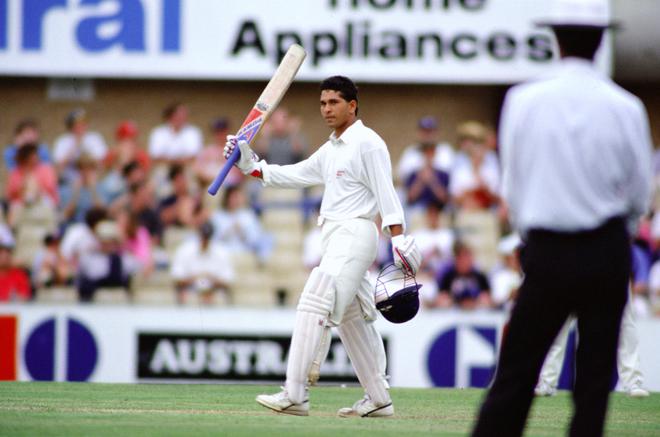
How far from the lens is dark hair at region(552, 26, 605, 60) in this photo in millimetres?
4926

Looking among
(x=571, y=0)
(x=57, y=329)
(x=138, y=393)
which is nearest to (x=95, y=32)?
(x=57, y=329)

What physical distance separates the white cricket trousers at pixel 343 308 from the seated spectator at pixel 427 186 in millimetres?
7146

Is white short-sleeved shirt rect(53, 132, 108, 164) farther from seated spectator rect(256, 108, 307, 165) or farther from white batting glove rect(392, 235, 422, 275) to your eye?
white batting glove rect(392, 235, 422, 275)

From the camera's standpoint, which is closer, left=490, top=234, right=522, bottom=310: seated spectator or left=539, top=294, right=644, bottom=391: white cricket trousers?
left=539, top=294, right=644, bottom=391: white cricket trousers

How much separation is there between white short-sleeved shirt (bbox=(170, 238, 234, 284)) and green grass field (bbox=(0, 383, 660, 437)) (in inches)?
133

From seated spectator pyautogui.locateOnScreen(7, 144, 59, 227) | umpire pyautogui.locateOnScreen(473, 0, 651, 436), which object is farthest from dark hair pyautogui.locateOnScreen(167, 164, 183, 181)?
umpire pyautogui.locateOnScreen(473, 0, 651, 436)

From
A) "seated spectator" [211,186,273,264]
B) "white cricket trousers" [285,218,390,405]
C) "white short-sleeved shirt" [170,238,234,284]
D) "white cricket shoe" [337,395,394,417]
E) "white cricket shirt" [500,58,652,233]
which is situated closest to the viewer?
"white cricket shirt" [500,58,652,233]

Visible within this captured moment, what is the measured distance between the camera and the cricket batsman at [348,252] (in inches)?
293

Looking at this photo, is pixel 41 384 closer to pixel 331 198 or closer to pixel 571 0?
pixel 331 198

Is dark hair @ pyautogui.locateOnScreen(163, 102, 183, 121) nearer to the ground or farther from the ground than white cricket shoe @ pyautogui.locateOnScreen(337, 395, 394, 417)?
farther from the ground

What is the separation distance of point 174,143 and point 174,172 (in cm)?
56

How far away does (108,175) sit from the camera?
50.4 feet

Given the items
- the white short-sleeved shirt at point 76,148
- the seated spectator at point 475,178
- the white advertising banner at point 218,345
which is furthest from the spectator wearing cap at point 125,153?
the seated spectator at point 475,178

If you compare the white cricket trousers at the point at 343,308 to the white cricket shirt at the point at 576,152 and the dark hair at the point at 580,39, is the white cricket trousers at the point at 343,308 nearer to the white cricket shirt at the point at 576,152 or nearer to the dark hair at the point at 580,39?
the white cricket shirt at the point at 576,152
